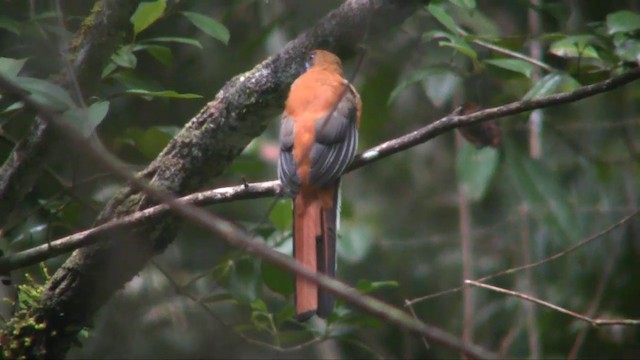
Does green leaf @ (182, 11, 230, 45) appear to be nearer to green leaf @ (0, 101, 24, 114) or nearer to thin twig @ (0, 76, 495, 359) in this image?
green leaf @ (0, 101, 24, 114)

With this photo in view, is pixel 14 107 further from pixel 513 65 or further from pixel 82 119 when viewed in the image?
pixel 513 65

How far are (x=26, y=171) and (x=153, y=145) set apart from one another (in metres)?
0.64

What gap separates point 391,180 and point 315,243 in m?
2.55

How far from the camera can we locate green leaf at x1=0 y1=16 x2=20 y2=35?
2.87m

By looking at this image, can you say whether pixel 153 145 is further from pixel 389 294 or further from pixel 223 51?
pixel 389 294

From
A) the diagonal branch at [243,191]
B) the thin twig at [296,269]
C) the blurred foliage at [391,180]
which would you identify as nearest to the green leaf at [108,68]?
the blurred foliage at [391,180]

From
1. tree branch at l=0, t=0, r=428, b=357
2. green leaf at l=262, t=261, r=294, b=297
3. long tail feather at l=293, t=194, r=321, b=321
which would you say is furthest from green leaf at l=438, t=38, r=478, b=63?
green leaf at l=262, t=261, r=294, b=297

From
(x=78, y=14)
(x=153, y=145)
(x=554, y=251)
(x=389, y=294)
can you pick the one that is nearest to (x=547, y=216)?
(x=554, y=251)

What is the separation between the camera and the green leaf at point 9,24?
287cm

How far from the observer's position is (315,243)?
3.00 metres

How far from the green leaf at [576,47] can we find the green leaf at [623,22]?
0.25 ft

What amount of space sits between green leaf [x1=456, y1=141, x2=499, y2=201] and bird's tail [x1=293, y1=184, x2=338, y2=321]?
772 millimetres

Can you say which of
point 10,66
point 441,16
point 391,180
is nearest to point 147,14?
point 10,66

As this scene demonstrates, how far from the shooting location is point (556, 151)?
5.14 metres
